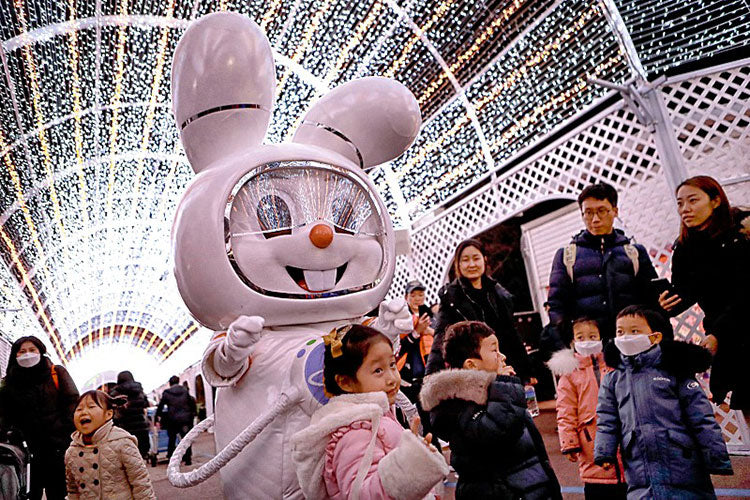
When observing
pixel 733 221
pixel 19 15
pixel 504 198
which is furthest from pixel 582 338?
pixel 19 15

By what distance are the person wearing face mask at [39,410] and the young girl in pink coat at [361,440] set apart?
287 cm

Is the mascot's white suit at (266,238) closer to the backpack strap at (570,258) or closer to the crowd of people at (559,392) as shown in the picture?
the crowd of people at (559,392)

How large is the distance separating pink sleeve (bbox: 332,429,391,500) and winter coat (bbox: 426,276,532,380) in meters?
1.55

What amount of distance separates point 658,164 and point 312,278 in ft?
13.3

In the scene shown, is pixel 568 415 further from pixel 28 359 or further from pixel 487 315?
pixel 28 359

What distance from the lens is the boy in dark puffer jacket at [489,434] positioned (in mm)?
2008

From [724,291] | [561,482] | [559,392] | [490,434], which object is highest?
[724,291]

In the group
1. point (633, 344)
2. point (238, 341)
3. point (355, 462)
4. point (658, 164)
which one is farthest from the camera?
point (658, 164)

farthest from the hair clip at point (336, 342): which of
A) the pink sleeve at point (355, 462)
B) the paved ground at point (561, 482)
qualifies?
the paved ground at point (561, 482)

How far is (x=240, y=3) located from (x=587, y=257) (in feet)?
15.8

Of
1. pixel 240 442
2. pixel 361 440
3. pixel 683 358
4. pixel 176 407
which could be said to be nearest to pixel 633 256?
pixel 683 358

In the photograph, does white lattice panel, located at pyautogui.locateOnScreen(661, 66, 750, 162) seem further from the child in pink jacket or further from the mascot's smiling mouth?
the mascot's smiling mouth

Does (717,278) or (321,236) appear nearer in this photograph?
(321,236)

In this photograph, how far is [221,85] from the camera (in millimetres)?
2287
